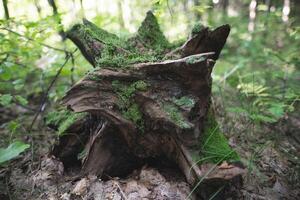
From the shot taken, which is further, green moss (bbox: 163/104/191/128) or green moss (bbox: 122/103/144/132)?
green moss (bbox: 122/103/144/132)

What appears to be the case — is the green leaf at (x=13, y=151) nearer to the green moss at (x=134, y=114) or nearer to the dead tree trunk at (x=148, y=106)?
the dead tree trunk at (x=148, y=106)

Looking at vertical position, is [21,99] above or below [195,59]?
below

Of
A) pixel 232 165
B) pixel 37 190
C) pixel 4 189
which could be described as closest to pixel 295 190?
pixel 232 165

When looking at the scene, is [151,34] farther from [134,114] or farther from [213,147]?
[213,147]

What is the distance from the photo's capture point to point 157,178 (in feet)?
8.89

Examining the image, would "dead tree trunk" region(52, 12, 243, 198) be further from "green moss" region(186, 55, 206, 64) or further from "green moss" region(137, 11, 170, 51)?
"green moss" region(137, 11, 170, 51)

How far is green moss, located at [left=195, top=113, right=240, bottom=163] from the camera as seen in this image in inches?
99.9

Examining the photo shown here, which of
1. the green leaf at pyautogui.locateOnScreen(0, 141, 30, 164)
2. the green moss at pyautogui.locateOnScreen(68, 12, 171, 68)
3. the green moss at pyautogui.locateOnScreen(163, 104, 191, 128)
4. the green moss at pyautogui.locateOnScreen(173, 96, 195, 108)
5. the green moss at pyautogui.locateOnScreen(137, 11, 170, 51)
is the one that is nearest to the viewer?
the green leaf at pyautogui.locateOnScreen(0, 141, 30, 164)

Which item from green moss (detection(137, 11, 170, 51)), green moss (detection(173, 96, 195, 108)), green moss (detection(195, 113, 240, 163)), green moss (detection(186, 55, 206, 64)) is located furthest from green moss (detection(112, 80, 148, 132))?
green moss (detection(137, 11, 170, 51))

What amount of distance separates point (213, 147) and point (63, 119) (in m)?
1.84

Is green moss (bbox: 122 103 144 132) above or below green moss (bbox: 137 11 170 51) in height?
below

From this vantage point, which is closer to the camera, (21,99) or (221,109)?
(21,99)

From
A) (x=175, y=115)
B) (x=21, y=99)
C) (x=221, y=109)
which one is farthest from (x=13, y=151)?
(x=221, y=109)

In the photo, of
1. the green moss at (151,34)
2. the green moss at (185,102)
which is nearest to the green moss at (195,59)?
the green moss at (185,102)
